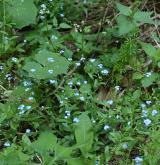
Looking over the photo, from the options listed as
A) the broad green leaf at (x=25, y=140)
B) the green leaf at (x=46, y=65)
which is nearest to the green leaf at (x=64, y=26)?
the green leaf at (x=46, y=65)

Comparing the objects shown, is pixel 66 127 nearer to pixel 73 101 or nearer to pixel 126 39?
pixel 73 101

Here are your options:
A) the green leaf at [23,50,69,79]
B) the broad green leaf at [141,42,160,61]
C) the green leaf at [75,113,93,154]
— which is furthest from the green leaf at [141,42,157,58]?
the green leaf at [75,113,93,154]

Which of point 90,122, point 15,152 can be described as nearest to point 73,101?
point 90,122

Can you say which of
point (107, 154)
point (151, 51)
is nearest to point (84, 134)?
point (107, 154)

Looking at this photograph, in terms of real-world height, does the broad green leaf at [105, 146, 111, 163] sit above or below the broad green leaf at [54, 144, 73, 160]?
below

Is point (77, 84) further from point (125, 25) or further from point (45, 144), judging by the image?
point (45, 144)

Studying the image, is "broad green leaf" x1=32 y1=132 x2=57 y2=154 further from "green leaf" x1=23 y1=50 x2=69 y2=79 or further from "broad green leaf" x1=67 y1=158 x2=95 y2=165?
"green leaf" x1=23 y1=50 x2=69 y2=79
